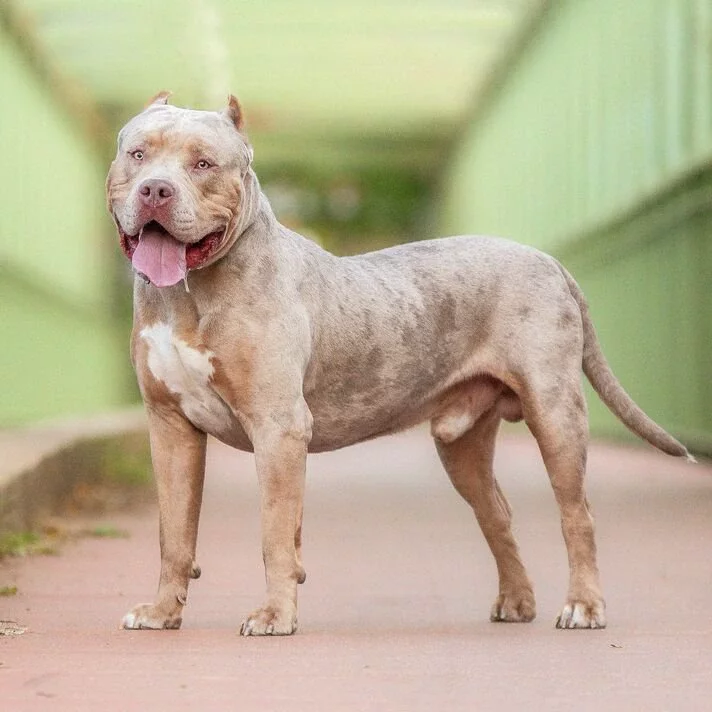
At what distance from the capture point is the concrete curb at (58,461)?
31.7ft

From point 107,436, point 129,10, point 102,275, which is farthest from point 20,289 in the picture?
point 102,275

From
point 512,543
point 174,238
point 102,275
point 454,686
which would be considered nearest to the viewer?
point 454,686

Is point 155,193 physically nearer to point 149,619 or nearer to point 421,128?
point 149,619

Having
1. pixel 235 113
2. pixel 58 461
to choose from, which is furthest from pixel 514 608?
pixel 58 461

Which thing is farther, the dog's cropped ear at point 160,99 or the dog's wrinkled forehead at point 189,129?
the dog's cropped ear at point 160,99

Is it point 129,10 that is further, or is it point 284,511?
point 129,10

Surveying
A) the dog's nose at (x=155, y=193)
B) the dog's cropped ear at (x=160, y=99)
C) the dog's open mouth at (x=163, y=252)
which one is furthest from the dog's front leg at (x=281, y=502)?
the dog's cropped ear at (x=160, y=99)

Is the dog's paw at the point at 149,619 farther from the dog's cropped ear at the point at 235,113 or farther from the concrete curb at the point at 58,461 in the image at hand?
the concrete curb at the point at 58,461

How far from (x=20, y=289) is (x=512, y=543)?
11.5m

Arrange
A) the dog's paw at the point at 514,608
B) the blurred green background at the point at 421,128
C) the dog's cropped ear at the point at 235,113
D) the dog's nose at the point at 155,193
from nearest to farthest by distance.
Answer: the dog's nose at the point at 155,193 < the dog's cropped ear at the point at 235,113 < the dog's paw at the point at 514,608 < the blurred green background at the point at 421,128

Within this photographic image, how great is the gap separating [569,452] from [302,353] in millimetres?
1101

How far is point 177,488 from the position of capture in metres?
6.32

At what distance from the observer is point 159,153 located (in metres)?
5.89

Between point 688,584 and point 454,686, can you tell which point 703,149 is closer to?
point 688,584
